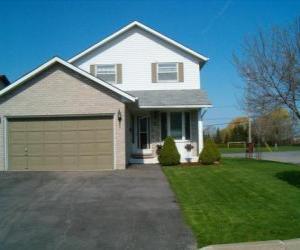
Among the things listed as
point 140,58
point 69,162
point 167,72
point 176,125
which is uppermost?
point 140,58

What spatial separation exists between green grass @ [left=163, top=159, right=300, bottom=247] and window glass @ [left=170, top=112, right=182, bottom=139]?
4.19 metres

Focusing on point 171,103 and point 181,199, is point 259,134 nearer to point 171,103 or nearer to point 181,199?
point 171,103

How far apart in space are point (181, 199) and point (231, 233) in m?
3.17

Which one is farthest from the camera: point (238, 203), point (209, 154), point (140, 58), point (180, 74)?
point (140, 58)

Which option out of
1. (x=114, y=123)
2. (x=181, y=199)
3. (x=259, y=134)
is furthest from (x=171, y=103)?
(x=259, y=134)

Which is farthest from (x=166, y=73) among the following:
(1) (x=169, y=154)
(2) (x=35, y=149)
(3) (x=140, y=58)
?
(2) (x=35, y=149)

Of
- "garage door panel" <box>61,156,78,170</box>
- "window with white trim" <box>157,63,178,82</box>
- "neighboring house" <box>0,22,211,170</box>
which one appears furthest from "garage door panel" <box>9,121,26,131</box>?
"window with white trim" <box>157,63,178,82</box>

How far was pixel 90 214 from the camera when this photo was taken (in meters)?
9.21

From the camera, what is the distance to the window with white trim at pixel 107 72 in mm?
21094

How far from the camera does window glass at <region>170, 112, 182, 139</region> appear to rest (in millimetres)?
19875

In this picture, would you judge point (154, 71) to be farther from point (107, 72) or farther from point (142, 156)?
point (142, 156)

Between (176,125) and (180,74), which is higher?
(180,74)

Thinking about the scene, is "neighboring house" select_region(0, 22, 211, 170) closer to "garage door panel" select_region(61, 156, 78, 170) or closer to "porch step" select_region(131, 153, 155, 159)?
"garage door panel" select_region(61, 156, 78, 170)

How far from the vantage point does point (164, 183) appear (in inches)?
516
